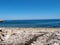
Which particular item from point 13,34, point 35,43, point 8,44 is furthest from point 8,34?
point 35,43

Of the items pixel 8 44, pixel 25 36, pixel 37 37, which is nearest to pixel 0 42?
pixel 8 44

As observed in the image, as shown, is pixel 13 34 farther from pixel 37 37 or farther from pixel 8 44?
pixel 37 37

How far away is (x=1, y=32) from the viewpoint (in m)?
9.73

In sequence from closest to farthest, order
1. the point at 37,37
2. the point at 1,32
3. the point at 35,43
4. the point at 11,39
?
the point at 35,43 < the point at 37,37 < the point at 11,39 < the point at 1,32

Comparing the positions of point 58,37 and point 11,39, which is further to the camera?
point 11,39

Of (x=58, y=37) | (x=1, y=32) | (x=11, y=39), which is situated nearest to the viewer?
(x=58, y=37)

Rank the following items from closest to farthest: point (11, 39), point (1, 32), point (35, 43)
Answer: point (35, 43) → point (11, 39) → point (1, 32)

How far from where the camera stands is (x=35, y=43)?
7262mm

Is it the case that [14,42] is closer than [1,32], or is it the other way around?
[14,42]

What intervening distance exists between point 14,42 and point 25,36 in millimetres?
606

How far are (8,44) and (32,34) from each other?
4.18 ft

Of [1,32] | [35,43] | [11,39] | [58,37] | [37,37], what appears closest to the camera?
[58,37]

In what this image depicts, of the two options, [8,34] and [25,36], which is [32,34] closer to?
[25,36]

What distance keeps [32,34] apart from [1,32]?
82.3 inches
